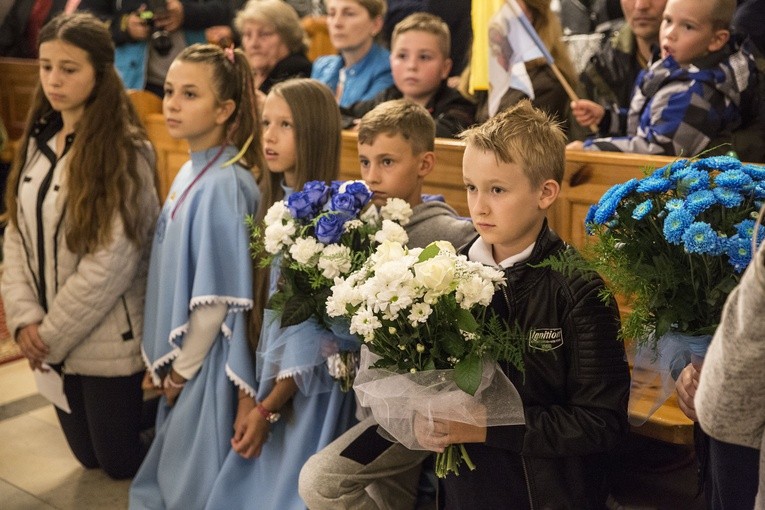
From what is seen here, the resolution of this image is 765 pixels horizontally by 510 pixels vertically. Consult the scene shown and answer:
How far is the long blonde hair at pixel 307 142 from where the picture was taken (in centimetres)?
310

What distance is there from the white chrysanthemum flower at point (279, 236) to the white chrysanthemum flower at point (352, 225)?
0.16 meters

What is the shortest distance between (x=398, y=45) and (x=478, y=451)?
94.1 inches

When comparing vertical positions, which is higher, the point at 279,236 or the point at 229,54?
the point at 229,54

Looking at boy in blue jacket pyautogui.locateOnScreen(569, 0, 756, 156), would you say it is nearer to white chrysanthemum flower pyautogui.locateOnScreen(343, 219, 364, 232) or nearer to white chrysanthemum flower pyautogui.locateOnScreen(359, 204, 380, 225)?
white chrysanthemum flower pyautogui.locateOnScreen(359, 204, 380, 225)

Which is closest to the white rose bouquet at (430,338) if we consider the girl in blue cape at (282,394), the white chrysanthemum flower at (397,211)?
the white chrysanthemum flower at (397,211)

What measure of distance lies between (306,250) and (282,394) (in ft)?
2.36

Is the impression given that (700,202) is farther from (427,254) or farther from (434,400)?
(434,400)

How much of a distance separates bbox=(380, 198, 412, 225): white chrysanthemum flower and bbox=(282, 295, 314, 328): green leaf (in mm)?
333

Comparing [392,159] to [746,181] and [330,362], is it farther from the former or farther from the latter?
[746,181]

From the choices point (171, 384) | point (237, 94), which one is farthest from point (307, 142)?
point (171, 384)

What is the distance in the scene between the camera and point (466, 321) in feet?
6.81

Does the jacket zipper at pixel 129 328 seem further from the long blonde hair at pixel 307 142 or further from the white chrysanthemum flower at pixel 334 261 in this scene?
the white chrysanthemum flower at pixel 334 261

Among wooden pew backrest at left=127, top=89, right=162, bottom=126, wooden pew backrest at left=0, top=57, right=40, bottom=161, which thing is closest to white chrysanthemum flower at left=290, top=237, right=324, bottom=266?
wooden pew backrest at left=127, top=89, right=162, bottom=126

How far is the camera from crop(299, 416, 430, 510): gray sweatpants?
2641mm
